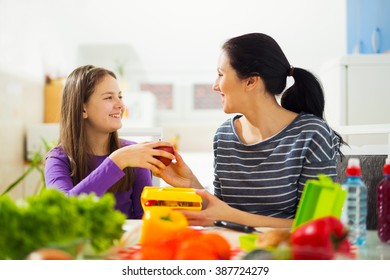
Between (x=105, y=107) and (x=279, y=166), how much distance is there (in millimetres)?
Answer: 482

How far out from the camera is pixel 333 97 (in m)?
2.52

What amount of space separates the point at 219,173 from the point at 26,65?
2292 mm

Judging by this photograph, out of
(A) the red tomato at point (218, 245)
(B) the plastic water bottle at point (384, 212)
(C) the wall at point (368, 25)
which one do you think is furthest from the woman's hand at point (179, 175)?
(C) the wall at point (368, 25)

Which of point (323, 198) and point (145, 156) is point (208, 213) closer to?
point (145, 156)

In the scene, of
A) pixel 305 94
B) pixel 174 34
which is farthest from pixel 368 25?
pixel 305 94

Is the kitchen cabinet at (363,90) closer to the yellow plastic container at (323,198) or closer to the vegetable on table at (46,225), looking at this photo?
the yellow plastic container at (323,198)

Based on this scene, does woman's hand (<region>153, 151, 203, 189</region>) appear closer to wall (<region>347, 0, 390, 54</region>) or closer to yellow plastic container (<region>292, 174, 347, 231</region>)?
yellow plastic container (<region>292, 174, 347, 231</region>)

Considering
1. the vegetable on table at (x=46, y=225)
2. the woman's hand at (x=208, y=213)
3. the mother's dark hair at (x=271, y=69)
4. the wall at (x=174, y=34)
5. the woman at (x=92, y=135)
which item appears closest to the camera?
the vegetable on table at (x=46, y=225)

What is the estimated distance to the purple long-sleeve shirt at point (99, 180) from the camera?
1147mm

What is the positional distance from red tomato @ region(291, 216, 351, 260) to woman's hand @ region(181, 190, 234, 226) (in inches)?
13.9

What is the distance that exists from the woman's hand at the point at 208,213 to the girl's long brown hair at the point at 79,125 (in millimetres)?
456

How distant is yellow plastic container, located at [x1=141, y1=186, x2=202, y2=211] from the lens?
2.86 feet

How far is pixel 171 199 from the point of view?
0.87 metres
